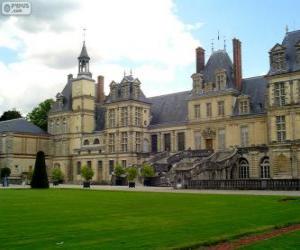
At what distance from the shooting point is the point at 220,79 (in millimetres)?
48406

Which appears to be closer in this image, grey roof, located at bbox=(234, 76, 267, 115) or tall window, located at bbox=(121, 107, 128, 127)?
grey roof, located at bbox=(234, 76, 267, 115)

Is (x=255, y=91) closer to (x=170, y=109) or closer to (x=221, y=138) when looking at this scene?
(x=221, y=138)

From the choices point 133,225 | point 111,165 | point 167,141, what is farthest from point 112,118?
point 133,225

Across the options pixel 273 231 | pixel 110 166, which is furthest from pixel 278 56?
pixel 273 231

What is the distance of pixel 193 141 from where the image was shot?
49.9 m

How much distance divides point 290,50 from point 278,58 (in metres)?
1.59

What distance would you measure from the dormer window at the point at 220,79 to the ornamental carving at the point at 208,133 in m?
4.59

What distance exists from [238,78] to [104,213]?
3633 cm

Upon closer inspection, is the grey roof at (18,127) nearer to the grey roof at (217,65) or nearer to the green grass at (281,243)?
the grey roof at (217,65)

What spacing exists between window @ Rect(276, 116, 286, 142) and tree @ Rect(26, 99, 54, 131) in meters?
44.0

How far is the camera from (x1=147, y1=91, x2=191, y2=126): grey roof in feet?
179

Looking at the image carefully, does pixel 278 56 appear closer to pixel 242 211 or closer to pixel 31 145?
pixel 242 211

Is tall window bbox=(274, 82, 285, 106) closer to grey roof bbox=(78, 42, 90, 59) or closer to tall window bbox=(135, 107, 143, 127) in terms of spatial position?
tall window bbox=(135, 107, 143, 127)

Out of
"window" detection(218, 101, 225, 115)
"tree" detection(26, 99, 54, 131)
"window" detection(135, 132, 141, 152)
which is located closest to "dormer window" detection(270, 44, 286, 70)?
"window" detection(218, 101, 225, 115)
